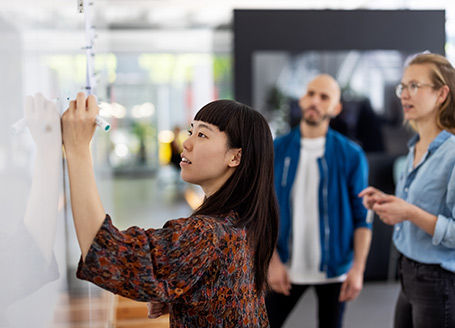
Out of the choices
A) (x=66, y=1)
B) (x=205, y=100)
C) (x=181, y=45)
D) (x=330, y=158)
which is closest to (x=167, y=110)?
(x=205, y=100)

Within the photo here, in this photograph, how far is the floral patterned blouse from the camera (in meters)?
0.95

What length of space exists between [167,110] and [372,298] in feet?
38.2

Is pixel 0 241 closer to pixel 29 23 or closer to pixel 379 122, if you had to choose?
pixel 29 23

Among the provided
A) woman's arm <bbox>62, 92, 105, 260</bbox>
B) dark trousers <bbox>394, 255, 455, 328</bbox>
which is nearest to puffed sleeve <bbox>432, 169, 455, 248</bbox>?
dark trousers <bbox>394, 255, 455, 328</bbox>

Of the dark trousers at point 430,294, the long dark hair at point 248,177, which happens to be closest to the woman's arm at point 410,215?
the dark trousers at point 430,294

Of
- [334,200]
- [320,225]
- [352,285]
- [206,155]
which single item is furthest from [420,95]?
[206,155]

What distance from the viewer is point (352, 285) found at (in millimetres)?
2518

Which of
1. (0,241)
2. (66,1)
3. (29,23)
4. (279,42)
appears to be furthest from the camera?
(279,42)

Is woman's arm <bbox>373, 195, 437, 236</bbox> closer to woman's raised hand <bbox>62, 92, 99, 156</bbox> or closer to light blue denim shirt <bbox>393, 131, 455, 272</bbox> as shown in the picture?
light blue denim shirt <bbox>393, 131, 455, 272</bbox>

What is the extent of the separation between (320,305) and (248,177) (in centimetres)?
156

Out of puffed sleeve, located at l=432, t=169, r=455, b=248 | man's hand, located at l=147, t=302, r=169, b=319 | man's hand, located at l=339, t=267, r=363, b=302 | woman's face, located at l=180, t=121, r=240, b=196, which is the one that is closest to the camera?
woman's face, located at l=180, t=121, r=240, b=196

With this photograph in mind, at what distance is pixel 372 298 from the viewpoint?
15.4 ft

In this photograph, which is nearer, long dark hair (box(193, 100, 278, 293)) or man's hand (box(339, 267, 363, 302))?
long dark hair (box(193, 100, 278, 293))

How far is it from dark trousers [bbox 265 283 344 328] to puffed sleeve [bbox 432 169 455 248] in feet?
Answer: 2.76
